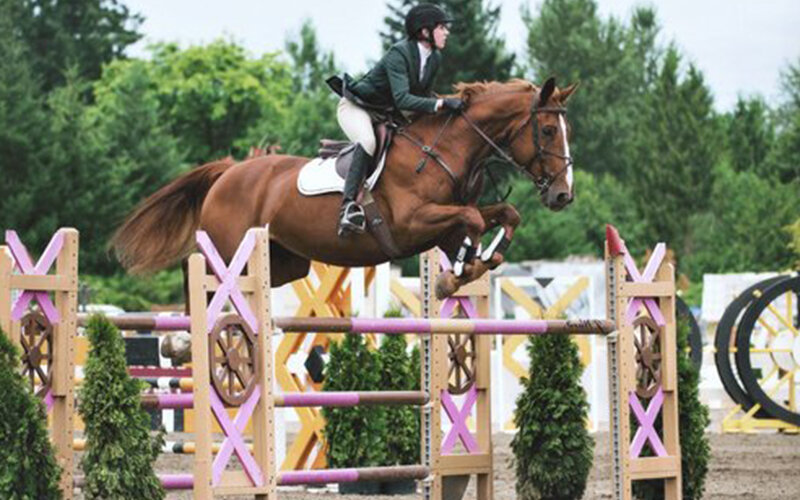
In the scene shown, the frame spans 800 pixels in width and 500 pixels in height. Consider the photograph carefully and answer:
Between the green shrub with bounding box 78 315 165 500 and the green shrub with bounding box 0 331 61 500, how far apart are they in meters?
0.15

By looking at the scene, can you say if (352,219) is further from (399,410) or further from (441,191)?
(399,410)

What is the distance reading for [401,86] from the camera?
740cm

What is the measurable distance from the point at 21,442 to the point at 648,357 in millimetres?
2928

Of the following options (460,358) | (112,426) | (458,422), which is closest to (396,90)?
(460,358)

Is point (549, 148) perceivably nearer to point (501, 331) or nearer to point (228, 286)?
point (501, 331)

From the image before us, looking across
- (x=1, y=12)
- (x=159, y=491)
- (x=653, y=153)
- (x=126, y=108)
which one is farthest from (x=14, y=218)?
(x=159, y=491)

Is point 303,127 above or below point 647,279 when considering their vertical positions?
above

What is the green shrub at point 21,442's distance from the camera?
5.57 metres

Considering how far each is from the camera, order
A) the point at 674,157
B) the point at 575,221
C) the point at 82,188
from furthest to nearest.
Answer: the point at 674,157
the point at 575,221
the point at 82,188

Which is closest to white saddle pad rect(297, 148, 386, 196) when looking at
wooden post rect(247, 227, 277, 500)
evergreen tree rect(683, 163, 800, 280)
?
wooden post rect(247, 227, 277, 500)

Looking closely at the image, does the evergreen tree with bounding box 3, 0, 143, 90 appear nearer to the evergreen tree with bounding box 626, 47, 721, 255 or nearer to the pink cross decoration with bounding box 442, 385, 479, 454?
the evergreen tree with bounding box 626, 47, 721, 255

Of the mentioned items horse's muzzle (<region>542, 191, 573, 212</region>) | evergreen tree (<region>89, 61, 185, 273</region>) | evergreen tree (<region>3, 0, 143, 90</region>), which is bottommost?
horse's muzzle (<region>542, 191, 573, 212</region>)

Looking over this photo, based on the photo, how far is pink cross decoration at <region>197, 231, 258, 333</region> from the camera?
5.68 m

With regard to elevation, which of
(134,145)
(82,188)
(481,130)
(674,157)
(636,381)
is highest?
(674,157)
